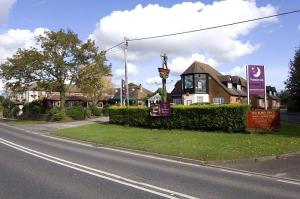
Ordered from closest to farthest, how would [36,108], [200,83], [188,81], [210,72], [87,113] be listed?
[87,113] → [36,108] → [200,83] → [188,81] → [210,72]

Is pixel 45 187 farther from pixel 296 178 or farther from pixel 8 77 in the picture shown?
pixel 8 77

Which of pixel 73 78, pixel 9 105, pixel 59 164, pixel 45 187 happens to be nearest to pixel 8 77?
pixel 73 78

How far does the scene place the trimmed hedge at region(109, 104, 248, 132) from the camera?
27.5 metres

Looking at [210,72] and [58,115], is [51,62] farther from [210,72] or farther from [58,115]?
[210,72]

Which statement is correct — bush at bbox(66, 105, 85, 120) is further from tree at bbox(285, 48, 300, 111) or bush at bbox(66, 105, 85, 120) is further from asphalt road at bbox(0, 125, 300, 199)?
asphalt road at bbox(0, 125, 300, 199)

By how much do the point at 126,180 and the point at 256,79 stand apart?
18588 millimetres

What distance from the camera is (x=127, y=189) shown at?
35.1 ft

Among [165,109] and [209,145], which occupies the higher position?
[165,109]

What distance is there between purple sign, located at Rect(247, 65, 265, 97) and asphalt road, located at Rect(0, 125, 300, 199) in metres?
13.3

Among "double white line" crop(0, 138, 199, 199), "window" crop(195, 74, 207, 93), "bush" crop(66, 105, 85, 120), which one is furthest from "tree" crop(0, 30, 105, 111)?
"double white line" crop(0, 138, 199, 199)

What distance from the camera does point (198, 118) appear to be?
29.9m

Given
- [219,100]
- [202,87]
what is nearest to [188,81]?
[202,87]

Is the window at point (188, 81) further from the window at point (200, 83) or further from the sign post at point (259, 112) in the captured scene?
the sign post at point (259, 112)

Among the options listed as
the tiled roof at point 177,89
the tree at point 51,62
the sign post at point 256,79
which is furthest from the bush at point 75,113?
the sign post at point 256,79
